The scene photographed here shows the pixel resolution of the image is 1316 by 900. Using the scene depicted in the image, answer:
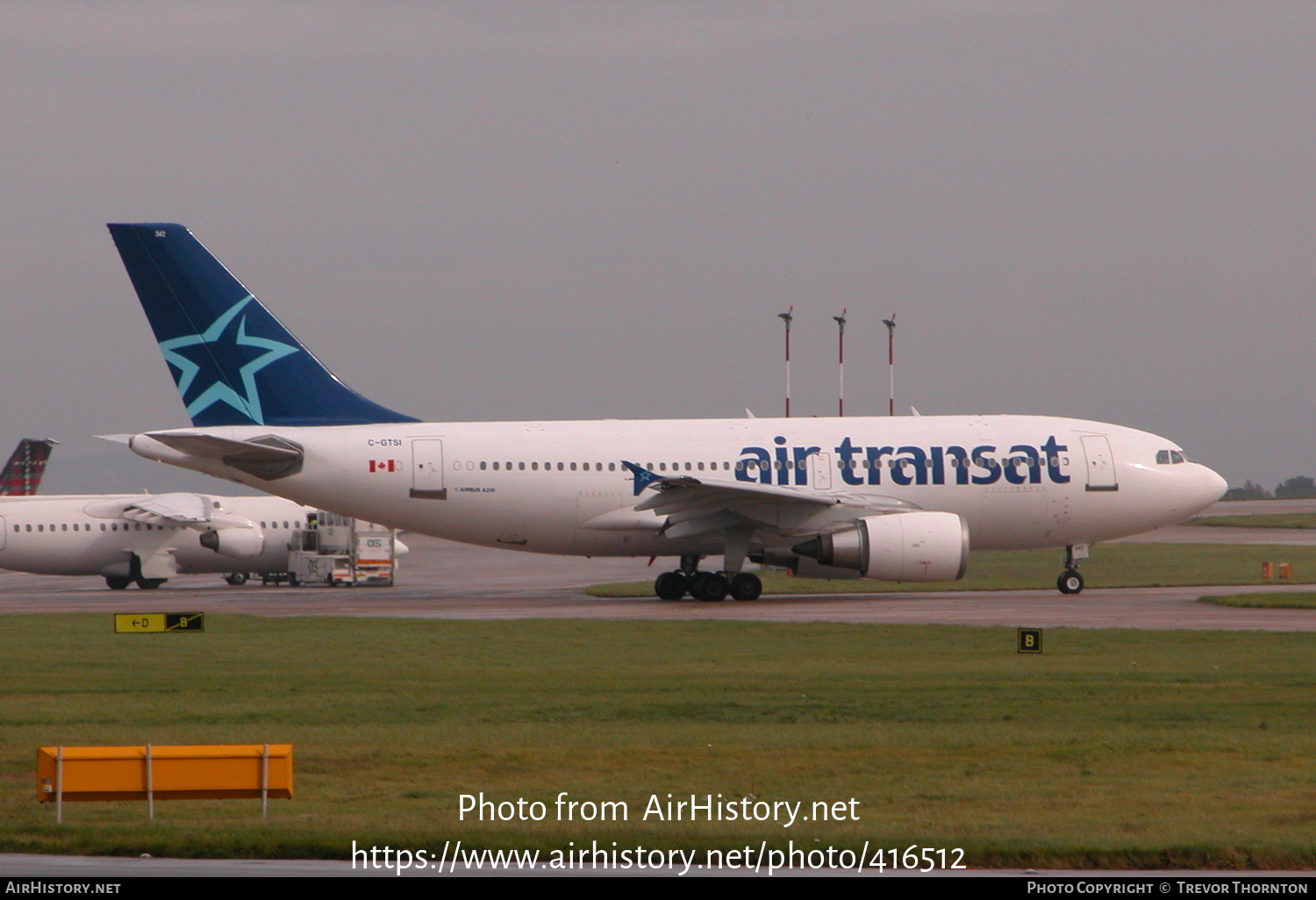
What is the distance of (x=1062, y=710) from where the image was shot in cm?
1620

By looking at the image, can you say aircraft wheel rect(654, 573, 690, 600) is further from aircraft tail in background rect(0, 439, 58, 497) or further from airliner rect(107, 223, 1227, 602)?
aircraft tail in background rect(0, 439, 58, 497)

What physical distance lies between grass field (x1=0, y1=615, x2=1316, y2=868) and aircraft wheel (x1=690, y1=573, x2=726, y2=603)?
24.4 feet

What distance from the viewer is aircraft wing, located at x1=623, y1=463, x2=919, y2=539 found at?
101 feet

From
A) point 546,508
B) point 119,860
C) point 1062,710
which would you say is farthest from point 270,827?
point 546,508

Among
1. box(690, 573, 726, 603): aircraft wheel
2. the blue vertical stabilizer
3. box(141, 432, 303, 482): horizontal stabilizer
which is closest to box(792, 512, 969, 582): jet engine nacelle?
box(690, 573, 726, 603): aircraft wheel

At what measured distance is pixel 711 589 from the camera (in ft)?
108

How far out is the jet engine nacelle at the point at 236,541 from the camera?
Result: 47.8 meters

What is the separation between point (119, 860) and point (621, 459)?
23.3 metres

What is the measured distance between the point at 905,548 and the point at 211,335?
1511 cm

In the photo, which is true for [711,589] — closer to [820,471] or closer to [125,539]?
[820,471]

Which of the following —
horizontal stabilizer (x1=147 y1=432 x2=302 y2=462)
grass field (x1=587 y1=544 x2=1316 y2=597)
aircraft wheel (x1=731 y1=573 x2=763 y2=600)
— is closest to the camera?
horizontal stabilizer (x1=147 y1=432 x2=302 y2=462)

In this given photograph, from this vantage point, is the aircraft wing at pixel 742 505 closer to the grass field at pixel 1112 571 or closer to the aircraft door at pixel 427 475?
the grass field at pixel 1112 571

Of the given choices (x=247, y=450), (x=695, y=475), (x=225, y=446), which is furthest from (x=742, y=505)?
(x=225, y=446)
